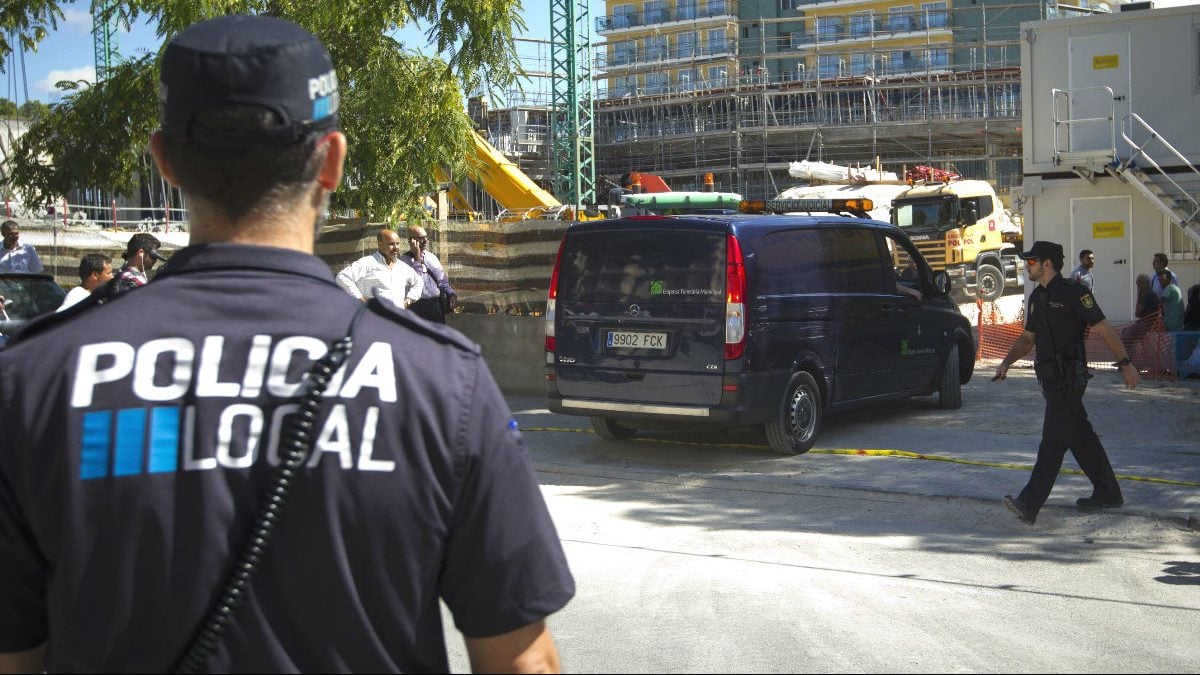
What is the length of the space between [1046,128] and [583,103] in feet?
72.1

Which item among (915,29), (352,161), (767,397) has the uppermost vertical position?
(915,29)

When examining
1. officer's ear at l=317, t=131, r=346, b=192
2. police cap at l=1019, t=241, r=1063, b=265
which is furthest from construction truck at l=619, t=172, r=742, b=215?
officer's ear at l=317, t=131, r=346, b=192

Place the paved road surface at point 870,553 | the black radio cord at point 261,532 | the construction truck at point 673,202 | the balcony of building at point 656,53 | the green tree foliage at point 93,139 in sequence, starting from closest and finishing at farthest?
the black radio cord at point 261,532 → the paved road surface at point 870,553 → the green tree foliage at point 93,139 → the construction truck at point 673,202 → the balcony of building at point 656,53

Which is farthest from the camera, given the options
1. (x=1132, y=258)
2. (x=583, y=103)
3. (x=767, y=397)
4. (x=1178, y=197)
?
(x=583, y=103)

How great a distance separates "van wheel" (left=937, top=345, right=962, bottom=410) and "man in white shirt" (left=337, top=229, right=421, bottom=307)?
542 centimetres

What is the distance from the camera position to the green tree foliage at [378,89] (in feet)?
48.4

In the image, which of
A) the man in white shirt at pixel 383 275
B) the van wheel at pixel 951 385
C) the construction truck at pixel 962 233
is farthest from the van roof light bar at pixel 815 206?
the construction truck at pixel 962 233

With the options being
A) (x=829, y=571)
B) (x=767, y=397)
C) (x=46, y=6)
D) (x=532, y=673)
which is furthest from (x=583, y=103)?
(x=532, y=673)

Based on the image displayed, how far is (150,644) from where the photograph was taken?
5.47ft

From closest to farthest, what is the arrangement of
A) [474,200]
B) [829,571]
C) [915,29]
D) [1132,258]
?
[829,571] → [1132,258] → [474,200] → [915,29]

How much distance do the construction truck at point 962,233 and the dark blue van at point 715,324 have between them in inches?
768

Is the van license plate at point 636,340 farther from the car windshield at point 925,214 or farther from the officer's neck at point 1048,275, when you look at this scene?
the car windshield at point 925,214

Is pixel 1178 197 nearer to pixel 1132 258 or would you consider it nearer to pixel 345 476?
pixel 1132 258

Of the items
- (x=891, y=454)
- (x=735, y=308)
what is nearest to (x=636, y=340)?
(x=735, y=308)
